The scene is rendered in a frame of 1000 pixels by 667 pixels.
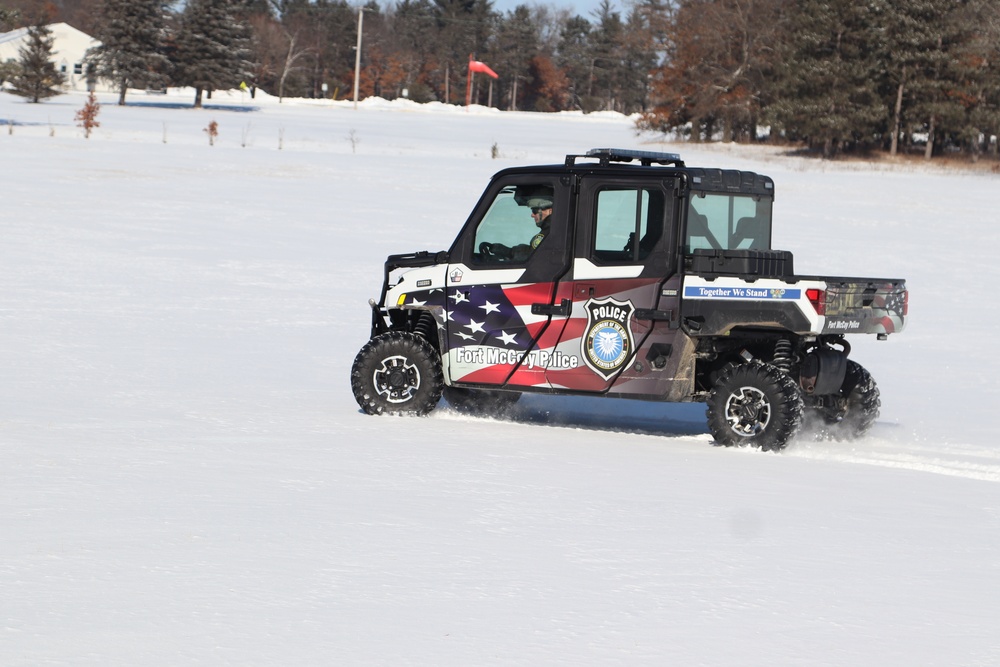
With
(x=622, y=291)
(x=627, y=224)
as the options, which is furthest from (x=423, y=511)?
(x=627, y=224)

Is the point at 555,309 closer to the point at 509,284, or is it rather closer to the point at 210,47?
the point at 509,284

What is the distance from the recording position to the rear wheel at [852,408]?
10.2 meters

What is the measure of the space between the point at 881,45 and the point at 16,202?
47.2 metres

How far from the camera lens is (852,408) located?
10250 mm

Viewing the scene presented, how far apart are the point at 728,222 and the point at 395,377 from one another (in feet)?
9.32

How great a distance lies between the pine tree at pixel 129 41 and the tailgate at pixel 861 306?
86.8 meters

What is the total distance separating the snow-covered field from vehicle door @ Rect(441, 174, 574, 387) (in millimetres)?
539

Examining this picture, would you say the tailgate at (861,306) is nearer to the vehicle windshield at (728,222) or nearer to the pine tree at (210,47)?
the vehicle windshield at (728,222)

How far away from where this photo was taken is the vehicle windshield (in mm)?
9711

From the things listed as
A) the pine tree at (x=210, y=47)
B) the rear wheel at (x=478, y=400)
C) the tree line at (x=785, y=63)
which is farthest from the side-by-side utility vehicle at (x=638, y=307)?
the pine tree at (x=210, y=47)

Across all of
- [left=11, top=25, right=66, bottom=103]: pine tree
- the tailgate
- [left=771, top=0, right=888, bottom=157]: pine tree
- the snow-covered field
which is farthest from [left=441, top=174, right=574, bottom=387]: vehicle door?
[left=11, top=25, right=66, bottom=103]: pine tree

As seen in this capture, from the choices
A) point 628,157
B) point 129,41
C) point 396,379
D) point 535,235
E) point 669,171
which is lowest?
point 396,379

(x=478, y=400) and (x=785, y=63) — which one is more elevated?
(x=785, y=63)

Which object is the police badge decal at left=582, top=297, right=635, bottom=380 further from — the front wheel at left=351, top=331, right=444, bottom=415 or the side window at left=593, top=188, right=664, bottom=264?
the front wheel at left=351, top=331, right=444, bottom=415
